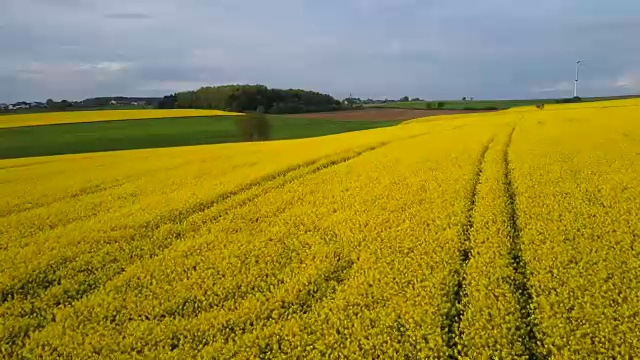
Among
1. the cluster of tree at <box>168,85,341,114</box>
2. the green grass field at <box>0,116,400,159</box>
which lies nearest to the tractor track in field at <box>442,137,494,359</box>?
the green grass field at <box>0,116,400,159</box>

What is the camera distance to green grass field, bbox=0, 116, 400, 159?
28.2 m

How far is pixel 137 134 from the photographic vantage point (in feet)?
115

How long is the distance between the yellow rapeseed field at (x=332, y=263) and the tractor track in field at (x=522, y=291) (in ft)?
0.08

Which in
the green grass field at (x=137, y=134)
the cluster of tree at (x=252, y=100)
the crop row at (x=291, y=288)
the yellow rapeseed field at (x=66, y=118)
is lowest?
the crop row at (x=291, y=288)

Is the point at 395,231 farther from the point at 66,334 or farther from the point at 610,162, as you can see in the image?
the point at 610,162

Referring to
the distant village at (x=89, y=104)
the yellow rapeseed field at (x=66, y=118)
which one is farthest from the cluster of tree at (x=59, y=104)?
the yellow rapeseed field at (x=66, y=118)

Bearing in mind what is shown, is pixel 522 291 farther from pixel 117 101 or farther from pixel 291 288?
pixel 117 101

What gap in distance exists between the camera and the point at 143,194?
10.9 meters

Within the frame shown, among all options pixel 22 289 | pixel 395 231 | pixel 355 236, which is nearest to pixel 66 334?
pixel 22 289

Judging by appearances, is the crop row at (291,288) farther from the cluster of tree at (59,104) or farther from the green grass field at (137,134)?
the cluster of tree at (59,104)

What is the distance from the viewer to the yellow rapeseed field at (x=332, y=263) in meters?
5.10

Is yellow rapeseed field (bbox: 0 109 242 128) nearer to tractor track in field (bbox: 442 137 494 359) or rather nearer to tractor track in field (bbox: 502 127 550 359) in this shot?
tractor track in field (bbox: 442 137 494 359)

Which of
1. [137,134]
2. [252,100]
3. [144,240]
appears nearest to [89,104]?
[252,100]

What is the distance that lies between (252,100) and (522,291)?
2690 inches
